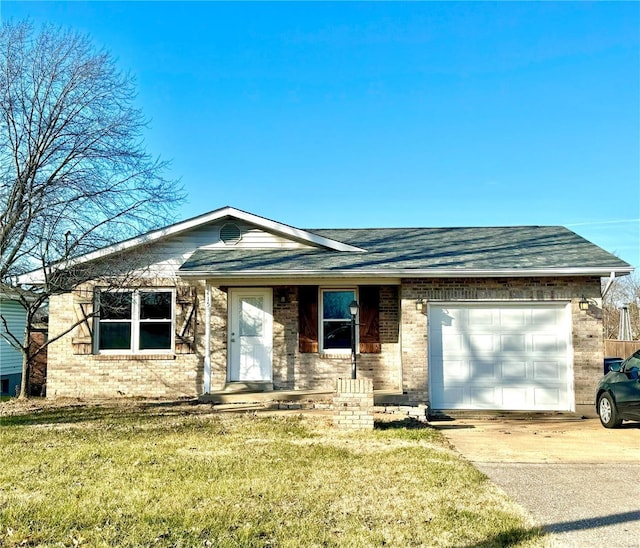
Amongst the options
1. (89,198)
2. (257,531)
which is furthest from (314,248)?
(257,531)

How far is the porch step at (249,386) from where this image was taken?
11.8m

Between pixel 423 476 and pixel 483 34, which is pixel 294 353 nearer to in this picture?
pixel 423 476

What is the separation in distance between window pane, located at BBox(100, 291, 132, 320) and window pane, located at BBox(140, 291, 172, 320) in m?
0.32

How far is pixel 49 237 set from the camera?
1052 cm

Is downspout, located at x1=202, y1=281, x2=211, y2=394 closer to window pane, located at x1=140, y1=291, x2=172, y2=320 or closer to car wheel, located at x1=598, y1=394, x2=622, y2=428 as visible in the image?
window pane, located at x1=140, y1=291, x2=172, y2=320

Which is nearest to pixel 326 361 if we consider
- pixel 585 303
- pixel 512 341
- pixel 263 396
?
pixel 263 396

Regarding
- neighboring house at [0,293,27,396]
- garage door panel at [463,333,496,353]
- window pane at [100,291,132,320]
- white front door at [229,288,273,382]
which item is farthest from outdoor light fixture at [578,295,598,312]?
neighboring house at [0,293,27,396]

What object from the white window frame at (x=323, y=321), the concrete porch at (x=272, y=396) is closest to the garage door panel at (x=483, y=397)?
the concrete porch at (x=272, y=396)

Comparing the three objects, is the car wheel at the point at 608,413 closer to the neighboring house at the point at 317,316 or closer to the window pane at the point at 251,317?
the neighboring house at the point at 317,316

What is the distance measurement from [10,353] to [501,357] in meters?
19.7

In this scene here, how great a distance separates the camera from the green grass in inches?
167

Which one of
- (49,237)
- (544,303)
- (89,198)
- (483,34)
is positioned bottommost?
(544,303)

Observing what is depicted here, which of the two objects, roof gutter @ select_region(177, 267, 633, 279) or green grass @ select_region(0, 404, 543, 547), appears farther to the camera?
roof gutter @ select_region(177, 267, 633, 279)

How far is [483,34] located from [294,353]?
7957mm
